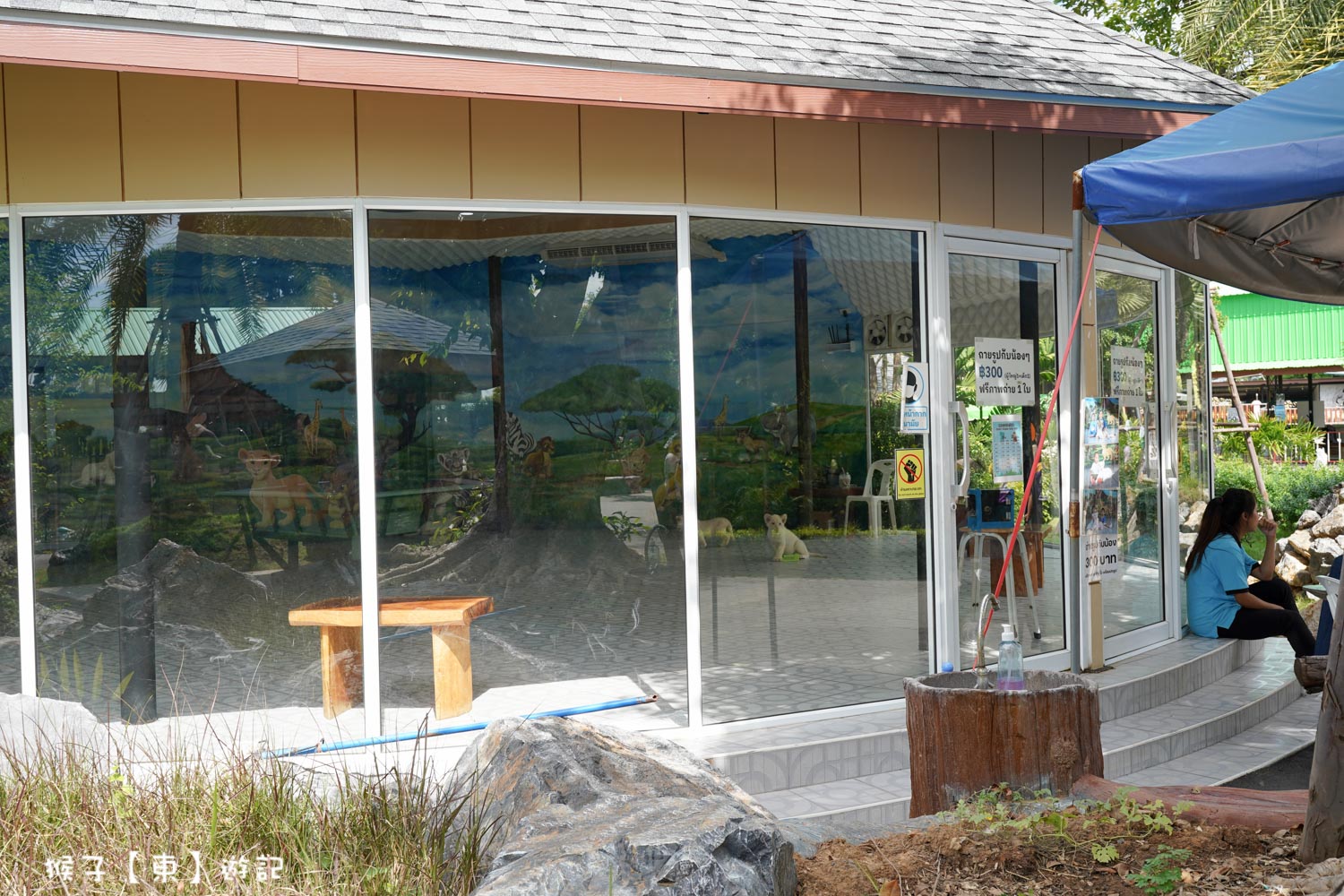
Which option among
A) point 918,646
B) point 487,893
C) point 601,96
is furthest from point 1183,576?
point 487,893

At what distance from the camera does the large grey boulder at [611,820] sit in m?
A: 2.52

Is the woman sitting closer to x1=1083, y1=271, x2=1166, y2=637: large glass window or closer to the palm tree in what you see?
x1=1083, y1=271, x2=1166, y2=637: large glass window

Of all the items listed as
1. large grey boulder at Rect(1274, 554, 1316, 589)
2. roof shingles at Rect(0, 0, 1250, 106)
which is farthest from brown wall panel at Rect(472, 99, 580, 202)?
large grey boulder at Rect(1274, 554, 1316, 589)

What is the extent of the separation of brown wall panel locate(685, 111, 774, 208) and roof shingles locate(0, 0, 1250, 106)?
415 mm

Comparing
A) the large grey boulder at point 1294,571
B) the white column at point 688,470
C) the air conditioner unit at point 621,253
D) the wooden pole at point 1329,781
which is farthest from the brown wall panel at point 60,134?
the large grey boulder at point 1294,571

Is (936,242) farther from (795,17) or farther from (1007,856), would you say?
(1007,856)

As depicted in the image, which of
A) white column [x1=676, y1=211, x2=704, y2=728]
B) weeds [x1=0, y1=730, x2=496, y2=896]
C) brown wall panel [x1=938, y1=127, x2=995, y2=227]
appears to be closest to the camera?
weeds [x1=0, y1=730, x2=496, y2=896]

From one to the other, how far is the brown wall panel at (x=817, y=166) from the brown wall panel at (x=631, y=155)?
556 millimetres

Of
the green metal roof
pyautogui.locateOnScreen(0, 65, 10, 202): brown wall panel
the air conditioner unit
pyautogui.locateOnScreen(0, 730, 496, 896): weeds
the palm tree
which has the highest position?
the palm tree

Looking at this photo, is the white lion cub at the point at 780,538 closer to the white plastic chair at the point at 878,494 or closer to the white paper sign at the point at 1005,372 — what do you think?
the white plastic chair at the point at 878,494

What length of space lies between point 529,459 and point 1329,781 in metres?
3.60

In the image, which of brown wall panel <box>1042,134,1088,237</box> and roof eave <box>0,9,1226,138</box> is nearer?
roof eave <box>0,9,1226,138</box>

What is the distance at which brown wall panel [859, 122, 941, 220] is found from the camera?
20.6ft

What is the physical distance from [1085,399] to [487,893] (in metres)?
5.82
